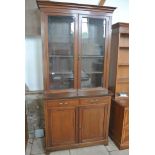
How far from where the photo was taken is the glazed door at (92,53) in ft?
7.56

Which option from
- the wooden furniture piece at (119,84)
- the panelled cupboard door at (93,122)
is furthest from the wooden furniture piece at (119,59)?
the panelled cupboard door at (93,122)

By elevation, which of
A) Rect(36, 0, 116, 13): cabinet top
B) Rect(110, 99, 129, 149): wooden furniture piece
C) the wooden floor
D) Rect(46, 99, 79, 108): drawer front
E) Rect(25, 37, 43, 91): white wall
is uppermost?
Rect(36, 0, 116, 13): cabinet top

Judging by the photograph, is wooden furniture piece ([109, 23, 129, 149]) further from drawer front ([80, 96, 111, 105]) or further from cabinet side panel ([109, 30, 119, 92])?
drawer front ([80, 96, 111, 105])

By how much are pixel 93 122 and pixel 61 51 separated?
1203 millimetres

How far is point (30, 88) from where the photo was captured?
107 inches

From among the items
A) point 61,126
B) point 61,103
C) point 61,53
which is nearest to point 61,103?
point 61,103

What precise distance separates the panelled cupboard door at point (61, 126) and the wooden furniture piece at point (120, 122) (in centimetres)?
73

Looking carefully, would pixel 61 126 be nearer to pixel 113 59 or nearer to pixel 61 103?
pixel 61 103

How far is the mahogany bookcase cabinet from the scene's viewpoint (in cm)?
216

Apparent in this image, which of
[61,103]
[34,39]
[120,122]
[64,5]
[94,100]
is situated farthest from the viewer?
[34,39]

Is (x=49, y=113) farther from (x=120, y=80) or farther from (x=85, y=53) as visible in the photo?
(x=120, y=80)

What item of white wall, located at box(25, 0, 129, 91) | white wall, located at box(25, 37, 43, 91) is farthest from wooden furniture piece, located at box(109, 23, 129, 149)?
white wall, located at box(25, 37, 43, 91)

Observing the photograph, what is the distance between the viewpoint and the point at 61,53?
91.1 inches
